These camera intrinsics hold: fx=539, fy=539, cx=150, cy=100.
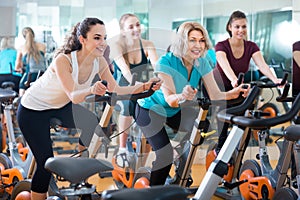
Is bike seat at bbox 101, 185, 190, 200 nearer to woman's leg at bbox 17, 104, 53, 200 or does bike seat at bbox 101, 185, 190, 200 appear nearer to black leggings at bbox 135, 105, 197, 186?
woman's leg at bbox 17, 104, 53, 200

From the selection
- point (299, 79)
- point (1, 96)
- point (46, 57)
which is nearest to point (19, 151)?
point (1, 96)

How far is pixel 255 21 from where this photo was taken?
5930mm

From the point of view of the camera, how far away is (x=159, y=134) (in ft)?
12.2

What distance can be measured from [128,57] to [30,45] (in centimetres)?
177

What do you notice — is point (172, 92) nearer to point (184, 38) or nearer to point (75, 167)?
point (184, 38)

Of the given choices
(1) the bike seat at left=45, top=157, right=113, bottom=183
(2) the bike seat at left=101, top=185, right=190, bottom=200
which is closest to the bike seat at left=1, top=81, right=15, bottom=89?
(1) the bike seat at left=45, top=157, right=113, bottom=183

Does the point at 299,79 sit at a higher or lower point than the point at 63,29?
lower

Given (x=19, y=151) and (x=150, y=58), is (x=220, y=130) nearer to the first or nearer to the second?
(x=150, y=58)

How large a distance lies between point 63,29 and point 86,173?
3.84 meters

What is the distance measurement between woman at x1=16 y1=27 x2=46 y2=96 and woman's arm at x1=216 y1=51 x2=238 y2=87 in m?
2.34

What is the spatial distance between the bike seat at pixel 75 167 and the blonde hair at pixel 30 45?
382 cm

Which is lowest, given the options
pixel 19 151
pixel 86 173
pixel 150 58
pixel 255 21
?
pixel 19 151

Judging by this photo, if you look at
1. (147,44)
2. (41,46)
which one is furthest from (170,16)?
(41,46)

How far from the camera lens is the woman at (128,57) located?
16.3 feet
